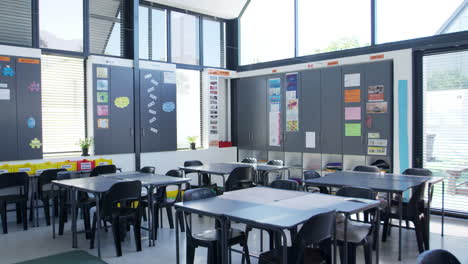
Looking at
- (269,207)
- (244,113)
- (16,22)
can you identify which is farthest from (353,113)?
(16,22)

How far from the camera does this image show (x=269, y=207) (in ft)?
11.5

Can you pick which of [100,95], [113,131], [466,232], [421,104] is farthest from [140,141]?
[466,232]

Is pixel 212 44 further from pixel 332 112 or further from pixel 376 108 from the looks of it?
pixel 376 108

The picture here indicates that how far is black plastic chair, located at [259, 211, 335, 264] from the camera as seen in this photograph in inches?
112

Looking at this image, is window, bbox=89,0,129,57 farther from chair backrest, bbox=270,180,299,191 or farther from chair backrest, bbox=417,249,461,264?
chair backrest, bbox=417,249,461,264

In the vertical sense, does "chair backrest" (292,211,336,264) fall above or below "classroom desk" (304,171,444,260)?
below

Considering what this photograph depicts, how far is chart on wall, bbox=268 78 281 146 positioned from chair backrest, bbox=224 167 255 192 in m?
2.53

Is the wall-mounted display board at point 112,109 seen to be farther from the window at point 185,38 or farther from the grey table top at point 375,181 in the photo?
the grey table top at point 375,181

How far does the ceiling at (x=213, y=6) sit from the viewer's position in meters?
8.66

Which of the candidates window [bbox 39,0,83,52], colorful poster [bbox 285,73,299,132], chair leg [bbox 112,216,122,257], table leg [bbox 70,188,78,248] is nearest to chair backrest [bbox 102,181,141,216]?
chair leg [bbox 112,216,122,257]

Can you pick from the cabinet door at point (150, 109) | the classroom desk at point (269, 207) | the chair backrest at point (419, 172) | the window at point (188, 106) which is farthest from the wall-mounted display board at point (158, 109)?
the chair backrest at point (419, 172)

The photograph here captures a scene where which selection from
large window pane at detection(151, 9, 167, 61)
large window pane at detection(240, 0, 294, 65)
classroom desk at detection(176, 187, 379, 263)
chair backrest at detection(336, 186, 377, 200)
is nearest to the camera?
classroom desk at detection(176, 187, 379, 263)

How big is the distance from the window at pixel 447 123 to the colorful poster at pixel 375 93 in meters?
0.70

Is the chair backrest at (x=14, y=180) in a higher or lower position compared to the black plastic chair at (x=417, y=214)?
higher
